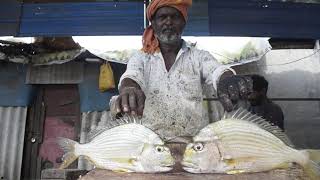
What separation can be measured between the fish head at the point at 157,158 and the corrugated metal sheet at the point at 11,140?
4693 millimetres

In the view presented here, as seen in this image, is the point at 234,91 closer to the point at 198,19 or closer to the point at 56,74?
the point at 198,19

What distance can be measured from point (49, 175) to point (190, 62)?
1275 millimetres

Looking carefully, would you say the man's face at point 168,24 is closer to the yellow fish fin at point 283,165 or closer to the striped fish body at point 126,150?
the striped fish body at point 126,150

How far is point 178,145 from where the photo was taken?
4.58 ft

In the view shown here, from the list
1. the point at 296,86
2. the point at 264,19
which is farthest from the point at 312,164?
the point at 296,86

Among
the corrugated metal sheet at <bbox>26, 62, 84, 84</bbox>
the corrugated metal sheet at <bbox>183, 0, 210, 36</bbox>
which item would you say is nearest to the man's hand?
the corrugated metal sheet at <bbox>183, 0, 210, 36</bbox>

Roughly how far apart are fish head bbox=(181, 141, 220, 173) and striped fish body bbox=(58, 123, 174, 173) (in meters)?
0.07

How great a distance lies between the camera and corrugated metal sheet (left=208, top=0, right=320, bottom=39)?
177 inches

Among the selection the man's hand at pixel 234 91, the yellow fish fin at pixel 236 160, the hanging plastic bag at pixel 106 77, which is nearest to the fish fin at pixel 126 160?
the yellow fish fin at pixel 236 160

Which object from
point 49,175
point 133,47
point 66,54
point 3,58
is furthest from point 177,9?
point 3,58

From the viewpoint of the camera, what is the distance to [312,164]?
1.38 meters

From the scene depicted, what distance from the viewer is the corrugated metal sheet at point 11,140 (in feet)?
18.1

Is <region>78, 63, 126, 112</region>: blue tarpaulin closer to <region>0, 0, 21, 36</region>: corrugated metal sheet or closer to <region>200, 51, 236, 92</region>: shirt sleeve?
<region>0, 0, 21, 36</region>: corrugated metal sheet

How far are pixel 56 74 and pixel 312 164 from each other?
4.75 metres
